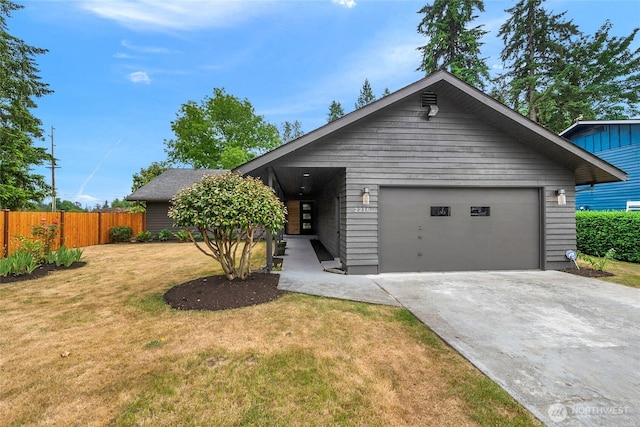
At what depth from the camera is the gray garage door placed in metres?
6.71

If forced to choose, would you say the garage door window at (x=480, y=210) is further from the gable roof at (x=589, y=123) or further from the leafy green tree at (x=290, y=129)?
the leafy green tree at (x=290, y=129)

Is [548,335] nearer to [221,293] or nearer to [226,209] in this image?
[221,293]

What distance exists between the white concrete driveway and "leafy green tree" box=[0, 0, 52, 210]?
20.8 m

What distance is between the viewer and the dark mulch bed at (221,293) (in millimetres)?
4334

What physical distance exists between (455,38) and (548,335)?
22806 mm

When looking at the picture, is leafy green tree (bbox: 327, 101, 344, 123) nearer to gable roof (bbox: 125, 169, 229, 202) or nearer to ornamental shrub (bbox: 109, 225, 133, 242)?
gable roof (bbox: 125, 169, 229, 202)

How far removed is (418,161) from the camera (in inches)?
263

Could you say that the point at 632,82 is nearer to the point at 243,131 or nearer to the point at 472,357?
the point at 472,357

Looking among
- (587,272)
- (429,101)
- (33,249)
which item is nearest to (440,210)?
(429,101)

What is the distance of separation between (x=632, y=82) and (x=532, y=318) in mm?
25112

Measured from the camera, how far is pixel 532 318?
385 centimetres

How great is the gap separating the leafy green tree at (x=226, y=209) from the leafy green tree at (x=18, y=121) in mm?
17019

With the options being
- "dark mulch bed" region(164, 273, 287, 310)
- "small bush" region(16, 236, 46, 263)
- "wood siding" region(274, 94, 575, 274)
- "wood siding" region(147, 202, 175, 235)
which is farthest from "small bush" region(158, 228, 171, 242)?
"wood siding" region(274, 94, 575, 274)

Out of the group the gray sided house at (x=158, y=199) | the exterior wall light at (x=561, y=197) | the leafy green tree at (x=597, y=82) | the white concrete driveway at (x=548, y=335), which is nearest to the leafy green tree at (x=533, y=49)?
the leafy green tree at (x=597, y=82)
